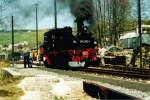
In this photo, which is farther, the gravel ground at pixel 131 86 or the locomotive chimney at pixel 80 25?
the locomotive chimney at pixel 80 25

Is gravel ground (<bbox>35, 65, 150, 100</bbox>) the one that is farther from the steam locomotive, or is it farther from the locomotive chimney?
the locomotive chimney

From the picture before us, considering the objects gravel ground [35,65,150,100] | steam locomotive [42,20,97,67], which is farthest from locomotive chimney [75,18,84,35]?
gravel ground [35,65,150,100]

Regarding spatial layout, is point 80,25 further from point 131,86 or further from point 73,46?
point 131,86

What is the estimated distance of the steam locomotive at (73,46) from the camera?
116 ft

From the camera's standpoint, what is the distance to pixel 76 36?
36062mm

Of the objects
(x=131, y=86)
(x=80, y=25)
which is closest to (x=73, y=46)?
(x=80, y=25)

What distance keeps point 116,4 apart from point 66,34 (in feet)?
160

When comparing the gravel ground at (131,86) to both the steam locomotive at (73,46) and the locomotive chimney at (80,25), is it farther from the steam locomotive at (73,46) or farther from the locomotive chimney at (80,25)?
the locomotive chimney at (80,25)

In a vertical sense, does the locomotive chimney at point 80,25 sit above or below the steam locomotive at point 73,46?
above

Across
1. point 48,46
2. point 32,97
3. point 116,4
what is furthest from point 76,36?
point 116,4

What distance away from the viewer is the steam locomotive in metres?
35.5

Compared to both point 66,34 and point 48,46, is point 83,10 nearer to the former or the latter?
point 66,34

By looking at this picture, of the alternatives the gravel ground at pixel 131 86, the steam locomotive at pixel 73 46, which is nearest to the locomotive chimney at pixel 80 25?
the steam locomotive at pixel 73 46

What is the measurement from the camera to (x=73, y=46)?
35.8 m
